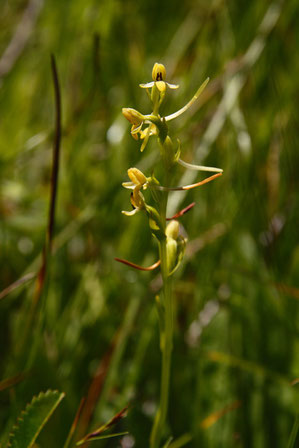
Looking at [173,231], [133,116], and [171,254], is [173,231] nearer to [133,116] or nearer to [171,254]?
[171,254]

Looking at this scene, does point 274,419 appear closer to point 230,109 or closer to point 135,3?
point 230,109

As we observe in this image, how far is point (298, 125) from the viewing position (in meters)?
1.09

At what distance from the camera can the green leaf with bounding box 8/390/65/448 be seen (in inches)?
18.3

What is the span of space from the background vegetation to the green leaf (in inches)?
3.3

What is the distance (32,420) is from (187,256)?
0.49 metres

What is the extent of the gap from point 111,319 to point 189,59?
102cm

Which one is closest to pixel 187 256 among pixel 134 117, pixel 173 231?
pixel 173 231

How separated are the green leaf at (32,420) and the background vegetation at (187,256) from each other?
0.08m

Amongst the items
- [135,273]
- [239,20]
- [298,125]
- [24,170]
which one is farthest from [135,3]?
[135,273]

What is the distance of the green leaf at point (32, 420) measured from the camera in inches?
18.3

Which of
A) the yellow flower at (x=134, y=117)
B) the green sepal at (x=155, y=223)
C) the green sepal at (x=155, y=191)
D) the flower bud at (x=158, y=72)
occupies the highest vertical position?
the flower bud at (x=158, y=72)

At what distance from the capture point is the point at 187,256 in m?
0.90

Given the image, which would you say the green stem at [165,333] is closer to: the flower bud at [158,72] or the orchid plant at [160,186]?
the orchid plant at [160,186]

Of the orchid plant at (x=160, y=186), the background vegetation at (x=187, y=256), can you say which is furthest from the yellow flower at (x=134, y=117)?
the background vegetation at (x=187, y=256)
